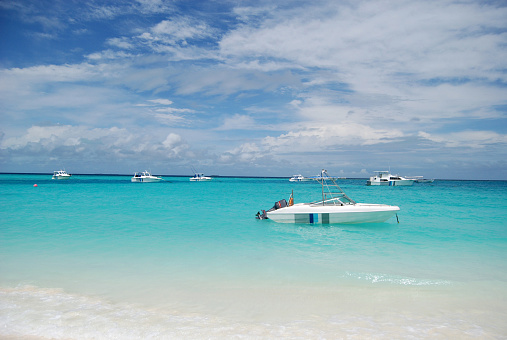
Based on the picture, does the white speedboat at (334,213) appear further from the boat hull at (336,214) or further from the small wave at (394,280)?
the small wave at (394,280)

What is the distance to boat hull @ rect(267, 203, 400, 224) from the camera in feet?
62.7

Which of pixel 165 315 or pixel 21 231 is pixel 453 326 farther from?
pixel 21 231

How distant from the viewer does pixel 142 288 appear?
8484 millimetres

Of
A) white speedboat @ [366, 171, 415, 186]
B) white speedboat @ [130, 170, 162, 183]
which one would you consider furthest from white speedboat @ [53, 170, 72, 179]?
white speedboat @ [366, 171, 415, 186]

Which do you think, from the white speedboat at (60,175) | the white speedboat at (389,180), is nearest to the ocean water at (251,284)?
the white speedboat at (389,180)

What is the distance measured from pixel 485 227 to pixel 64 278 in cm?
2289

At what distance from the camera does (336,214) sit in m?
19.1

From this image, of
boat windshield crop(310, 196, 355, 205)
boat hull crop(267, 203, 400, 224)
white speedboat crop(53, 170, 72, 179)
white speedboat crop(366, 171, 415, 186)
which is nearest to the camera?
boat hull crop(267, 203, 400, 224)

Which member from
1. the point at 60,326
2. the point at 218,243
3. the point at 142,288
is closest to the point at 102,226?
the point at 218,243

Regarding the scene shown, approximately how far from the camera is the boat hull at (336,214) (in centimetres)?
1911

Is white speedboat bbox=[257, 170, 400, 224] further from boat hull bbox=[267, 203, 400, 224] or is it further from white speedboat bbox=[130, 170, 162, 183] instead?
white speedboat bbox=[130, 170, 162, 183]

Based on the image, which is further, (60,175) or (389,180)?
(60,175)

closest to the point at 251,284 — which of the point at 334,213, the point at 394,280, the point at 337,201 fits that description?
the point at 394,280

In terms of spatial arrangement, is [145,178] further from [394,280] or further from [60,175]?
[394,280]
